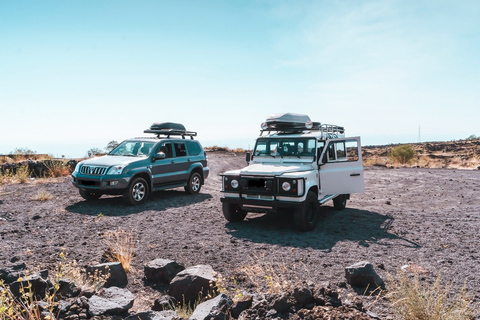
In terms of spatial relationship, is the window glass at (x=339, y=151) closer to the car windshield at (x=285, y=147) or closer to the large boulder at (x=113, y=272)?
the car windshield at (x=285, y=147)

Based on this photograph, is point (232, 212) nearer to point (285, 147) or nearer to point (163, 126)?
point (285, 147)

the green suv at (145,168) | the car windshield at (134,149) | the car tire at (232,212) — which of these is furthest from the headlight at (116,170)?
the car tire at (232,212)

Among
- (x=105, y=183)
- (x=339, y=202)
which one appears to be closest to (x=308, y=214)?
(x=339, y=202)

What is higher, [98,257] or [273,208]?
[273,208]

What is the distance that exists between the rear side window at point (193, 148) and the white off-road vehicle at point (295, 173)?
13.0ft

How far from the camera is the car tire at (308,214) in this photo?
7461 mm

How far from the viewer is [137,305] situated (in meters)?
4.75

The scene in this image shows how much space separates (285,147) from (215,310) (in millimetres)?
5675

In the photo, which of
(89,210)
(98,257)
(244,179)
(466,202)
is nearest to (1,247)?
(98,257)

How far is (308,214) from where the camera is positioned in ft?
25.6

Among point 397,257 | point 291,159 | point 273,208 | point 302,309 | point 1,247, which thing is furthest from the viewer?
point 291,159

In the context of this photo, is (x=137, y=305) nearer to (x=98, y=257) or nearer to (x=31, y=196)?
(x=98, y=257)

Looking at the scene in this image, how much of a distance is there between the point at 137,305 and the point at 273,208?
11.7 feet

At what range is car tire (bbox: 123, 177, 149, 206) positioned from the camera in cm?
1040
